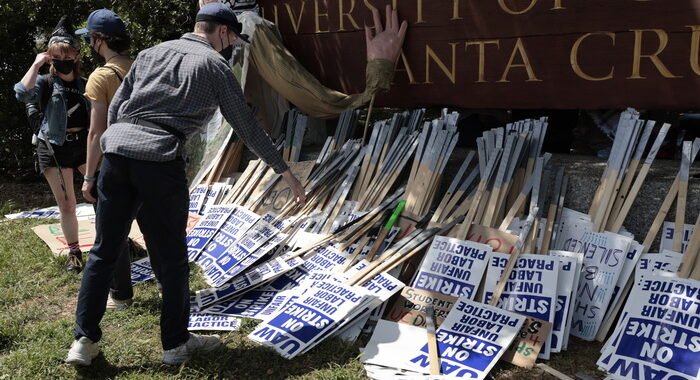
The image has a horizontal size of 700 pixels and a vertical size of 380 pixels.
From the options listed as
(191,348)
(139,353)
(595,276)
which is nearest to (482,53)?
(595,276)

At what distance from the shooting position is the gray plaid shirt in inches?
122

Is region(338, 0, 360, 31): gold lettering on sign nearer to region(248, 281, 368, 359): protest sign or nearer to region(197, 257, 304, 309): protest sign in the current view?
region(197, 257, 304, 309): protest sign

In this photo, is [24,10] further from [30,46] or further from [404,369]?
[404,369]

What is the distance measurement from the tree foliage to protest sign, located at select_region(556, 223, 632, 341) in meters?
4.98

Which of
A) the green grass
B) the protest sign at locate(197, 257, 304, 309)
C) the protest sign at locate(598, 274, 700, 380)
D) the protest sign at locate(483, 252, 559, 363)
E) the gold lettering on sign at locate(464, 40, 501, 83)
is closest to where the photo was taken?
the protest sign at locate(598, 274, 700, 380)

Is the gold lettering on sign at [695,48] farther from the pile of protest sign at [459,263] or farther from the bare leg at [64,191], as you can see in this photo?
the bare leg at [64,191]

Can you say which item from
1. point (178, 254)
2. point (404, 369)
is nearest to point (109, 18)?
point (178, 254)

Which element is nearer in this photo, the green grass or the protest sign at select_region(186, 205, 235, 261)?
the green grass

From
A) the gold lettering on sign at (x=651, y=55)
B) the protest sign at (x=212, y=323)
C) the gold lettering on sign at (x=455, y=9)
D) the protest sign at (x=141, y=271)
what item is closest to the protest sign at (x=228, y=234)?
the protest sign at (x=141, y=271)

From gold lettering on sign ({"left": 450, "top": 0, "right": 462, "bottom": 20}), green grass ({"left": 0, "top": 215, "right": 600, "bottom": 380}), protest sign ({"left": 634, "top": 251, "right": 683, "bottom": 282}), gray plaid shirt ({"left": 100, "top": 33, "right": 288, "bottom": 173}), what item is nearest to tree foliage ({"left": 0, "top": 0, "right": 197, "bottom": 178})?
gold lettering on sign ({"left": 450, "top": 0, "right": 462, "bottom": 20})

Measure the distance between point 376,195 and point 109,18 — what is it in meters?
2.18

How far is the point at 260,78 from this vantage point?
6.14 m

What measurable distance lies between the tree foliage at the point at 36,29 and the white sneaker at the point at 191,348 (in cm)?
436

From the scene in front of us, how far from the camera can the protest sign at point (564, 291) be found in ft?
11.2
